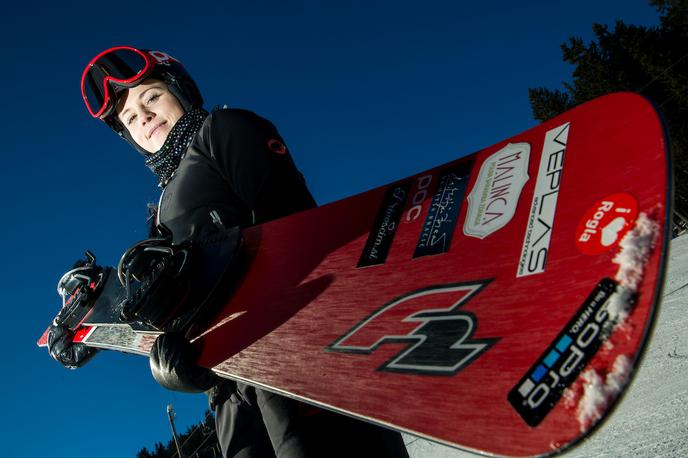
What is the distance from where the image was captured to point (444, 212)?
1460 mm

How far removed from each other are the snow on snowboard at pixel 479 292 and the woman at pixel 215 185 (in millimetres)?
188

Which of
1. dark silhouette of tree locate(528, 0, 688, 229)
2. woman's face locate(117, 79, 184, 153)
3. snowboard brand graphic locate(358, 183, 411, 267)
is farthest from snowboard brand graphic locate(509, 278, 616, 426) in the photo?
dark silhouette of tree locate(528, 0, 688, 229)

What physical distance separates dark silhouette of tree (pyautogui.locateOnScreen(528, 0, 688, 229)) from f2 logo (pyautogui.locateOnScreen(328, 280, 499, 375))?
24.4 m

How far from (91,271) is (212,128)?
49.7 inches

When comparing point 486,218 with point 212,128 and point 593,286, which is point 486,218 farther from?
point 212,128

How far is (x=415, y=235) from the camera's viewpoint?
147cm

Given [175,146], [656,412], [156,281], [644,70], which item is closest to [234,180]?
[156,281]

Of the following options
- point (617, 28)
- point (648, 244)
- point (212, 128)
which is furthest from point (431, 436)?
point (617, 28)

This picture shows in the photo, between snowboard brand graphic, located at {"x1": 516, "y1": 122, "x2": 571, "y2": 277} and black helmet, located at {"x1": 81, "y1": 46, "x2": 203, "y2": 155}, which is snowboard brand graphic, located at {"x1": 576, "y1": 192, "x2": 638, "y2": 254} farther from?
black helmet, located at {"x1": 81, "y1": 46, "x2": 203, "y2": 155}

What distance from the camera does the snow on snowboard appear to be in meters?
0.77

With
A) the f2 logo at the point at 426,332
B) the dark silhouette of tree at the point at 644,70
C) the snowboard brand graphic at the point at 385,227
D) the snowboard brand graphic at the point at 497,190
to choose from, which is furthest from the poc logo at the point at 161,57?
the dark silhouette of tree at the point at 644,70

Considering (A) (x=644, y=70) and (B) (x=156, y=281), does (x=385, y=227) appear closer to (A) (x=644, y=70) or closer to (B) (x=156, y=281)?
(B) (x=156, y=281)

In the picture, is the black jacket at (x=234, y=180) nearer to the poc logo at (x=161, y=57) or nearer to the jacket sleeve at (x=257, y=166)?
the jacket sleeve at (x=257, y=166)

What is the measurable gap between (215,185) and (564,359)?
5.47 feet
